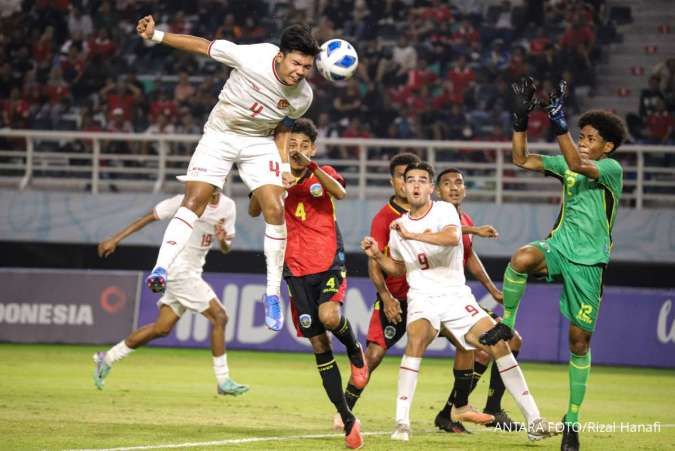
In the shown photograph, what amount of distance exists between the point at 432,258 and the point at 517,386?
1.19 metres

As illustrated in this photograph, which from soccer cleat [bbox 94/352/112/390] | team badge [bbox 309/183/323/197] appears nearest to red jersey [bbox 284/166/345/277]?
team badge [bbox 309/183/323/197]

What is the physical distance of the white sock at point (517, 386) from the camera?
8531 millimetres

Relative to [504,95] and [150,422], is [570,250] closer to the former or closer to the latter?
[150,422]

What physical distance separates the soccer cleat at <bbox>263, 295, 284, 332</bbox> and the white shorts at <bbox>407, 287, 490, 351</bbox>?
1.03 m

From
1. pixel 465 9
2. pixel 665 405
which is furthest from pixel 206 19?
pixel 665 405

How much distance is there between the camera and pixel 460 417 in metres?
9.43

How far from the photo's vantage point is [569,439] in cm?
824

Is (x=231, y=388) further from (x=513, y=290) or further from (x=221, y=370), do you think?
(x=513, y=290)

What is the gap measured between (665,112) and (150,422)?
14.3 m

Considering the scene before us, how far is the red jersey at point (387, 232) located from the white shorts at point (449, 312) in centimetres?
125

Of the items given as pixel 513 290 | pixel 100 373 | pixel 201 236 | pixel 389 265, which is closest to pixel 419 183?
pixel 389 265

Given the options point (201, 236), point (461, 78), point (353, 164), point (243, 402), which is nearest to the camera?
point (243, 402)

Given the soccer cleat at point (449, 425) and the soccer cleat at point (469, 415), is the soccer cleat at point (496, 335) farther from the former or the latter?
the soccer cleat at point (449, 425)

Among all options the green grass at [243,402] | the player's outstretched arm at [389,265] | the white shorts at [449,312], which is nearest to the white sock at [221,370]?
the green grass at [243,402]
